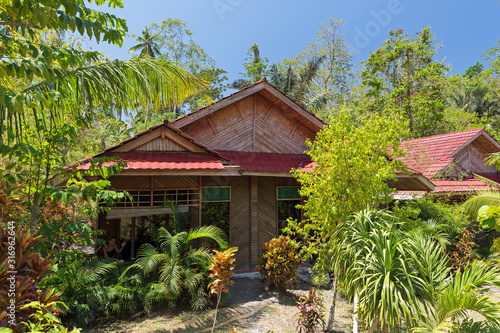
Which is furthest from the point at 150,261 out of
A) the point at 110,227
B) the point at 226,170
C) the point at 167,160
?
the point at 110,227

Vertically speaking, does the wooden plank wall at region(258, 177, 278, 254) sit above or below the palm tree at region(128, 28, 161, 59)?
below

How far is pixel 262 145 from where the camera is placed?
33.2 ft

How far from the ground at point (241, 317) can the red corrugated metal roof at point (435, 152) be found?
805 cm

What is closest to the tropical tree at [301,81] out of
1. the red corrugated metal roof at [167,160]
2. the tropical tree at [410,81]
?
the tropical tree at [410,81]

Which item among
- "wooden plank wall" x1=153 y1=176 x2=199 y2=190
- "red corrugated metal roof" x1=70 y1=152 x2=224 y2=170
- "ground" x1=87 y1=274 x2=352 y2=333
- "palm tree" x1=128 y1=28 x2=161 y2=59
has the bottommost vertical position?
"ground" x1=87 y1=274 x2=352 y2=333

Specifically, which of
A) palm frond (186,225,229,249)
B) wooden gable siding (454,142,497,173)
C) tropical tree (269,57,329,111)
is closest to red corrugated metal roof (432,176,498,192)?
wooden gable siding (454,142,497,173)

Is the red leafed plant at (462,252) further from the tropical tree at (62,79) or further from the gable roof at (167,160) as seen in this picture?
the tropical tree at (62,79)

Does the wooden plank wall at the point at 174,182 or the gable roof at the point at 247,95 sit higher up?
the gable roof at the point at 247,95

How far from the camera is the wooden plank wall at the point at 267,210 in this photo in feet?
31.2

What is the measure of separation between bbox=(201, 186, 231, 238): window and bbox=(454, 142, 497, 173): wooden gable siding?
36.4 ft

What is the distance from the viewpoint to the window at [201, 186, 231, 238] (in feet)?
28.5

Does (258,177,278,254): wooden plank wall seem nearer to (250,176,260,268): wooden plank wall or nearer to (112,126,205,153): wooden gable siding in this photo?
(250,176,260,268): wooden plank wall

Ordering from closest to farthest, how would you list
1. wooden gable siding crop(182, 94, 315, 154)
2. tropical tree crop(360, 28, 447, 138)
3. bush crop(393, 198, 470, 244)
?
bush crop(393, 198, 470, 244)
wooden gable siding crop(182, 94, 315, 154)
tropical tree crop(360, 28, 447, 138)

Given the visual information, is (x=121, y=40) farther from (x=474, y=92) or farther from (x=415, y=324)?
(x=474, y=92)
